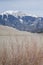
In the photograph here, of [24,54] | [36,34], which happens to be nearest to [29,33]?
[36,34]

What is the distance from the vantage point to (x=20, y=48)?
1.48 m

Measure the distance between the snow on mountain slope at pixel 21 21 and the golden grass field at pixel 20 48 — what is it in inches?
1.9

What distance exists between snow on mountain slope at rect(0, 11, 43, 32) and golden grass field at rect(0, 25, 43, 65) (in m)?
0.05

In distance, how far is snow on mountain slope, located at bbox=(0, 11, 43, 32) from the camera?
1.37 metres

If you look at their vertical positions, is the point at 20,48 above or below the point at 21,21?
below

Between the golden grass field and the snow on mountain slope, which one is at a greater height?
the snow on mountain slope

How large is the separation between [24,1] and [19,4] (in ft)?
0.18

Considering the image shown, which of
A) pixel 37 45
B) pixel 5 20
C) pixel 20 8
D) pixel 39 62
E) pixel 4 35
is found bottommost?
pixel 39 62

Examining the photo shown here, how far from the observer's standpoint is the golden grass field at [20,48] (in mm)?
1435

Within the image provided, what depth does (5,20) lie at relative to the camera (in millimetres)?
1375

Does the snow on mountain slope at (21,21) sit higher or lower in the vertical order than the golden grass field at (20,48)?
higher

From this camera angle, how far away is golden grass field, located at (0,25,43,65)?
143 cm

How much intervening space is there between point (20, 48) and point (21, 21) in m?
0.27

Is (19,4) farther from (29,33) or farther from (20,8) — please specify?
(29,33)
